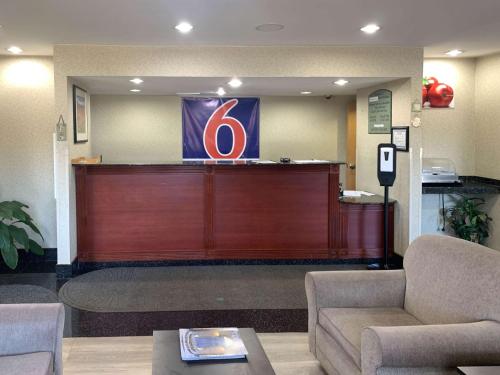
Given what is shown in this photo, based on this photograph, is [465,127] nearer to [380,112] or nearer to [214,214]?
[380,112]

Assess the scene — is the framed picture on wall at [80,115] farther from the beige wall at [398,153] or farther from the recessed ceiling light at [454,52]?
the recessed ceiling light at [454,52]

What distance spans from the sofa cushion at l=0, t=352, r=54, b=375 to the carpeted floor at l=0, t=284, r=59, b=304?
97.1 inches

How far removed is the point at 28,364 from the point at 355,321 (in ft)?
5.43

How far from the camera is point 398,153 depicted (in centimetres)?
623

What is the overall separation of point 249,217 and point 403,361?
3929 mm

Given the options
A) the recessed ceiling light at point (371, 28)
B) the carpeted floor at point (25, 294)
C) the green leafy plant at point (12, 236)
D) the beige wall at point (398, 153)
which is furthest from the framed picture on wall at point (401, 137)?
the green leafy plant at point (12, 236)

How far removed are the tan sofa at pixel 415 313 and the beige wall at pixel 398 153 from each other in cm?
275

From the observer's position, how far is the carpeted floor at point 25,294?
16.4 feet

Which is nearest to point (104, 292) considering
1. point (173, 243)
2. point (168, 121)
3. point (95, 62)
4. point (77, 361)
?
point (173, 243)

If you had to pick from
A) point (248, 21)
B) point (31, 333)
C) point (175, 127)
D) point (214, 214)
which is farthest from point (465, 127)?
point (31, 333)

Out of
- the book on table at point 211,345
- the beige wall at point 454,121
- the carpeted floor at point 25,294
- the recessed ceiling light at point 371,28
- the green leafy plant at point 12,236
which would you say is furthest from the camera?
the beige wall at point 454,121

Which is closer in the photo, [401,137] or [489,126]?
[401,137]

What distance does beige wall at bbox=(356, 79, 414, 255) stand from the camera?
602 centimetres

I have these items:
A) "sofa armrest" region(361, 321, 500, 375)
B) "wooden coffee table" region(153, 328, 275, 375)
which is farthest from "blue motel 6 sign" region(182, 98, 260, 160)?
"sofa armrest" region(361, 321, 500, 375)
